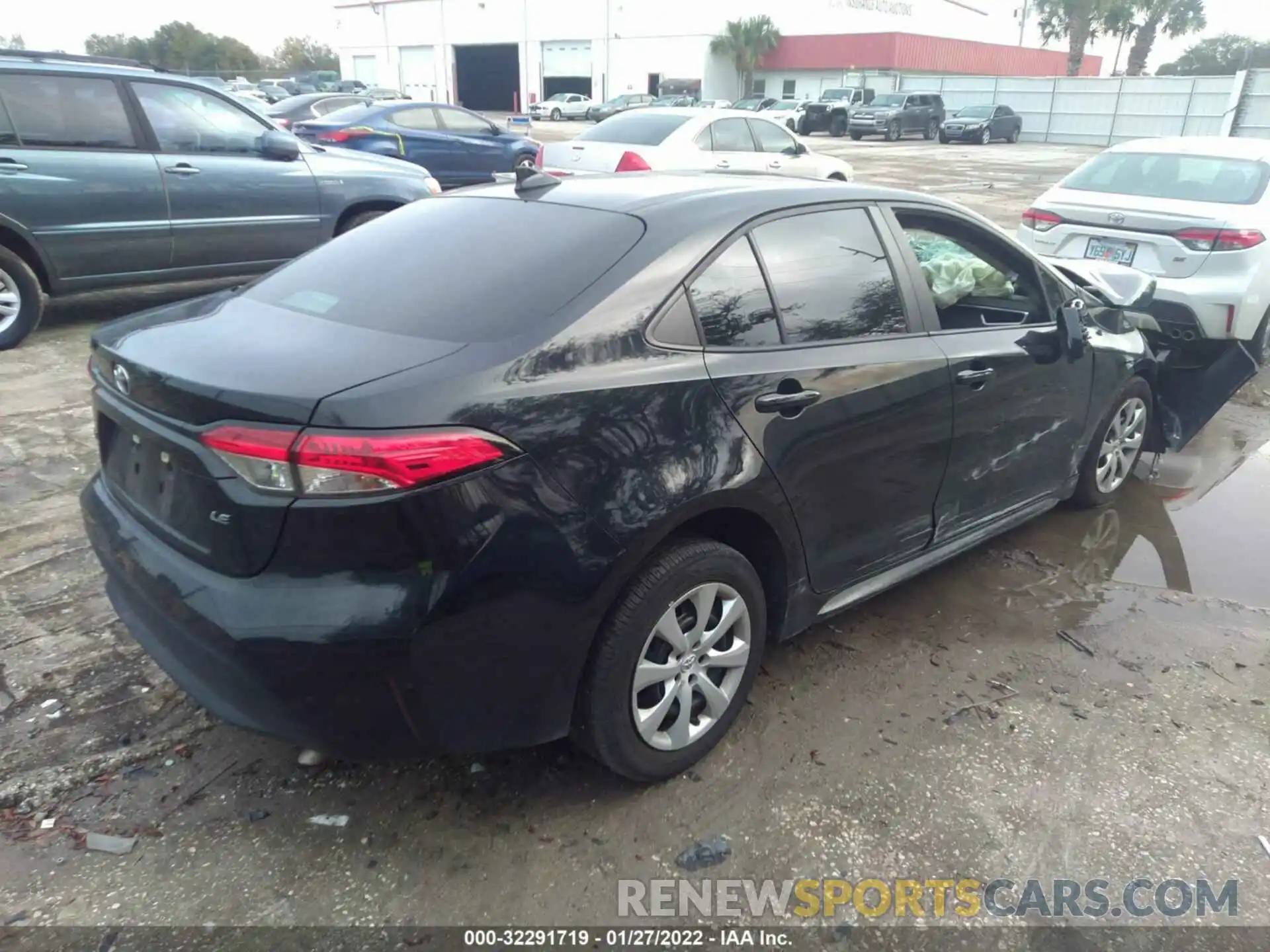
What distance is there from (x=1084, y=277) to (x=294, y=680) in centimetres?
430

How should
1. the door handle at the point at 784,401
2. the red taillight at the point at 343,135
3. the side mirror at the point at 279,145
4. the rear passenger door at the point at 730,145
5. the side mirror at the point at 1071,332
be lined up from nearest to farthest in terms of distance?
the door handle at the point at 784,401, the side mirror at the point at 1071,332, the side mirror at the point at 279,145, the rear passenger door at the point at 730,145, the red taillight at the point at 343,135

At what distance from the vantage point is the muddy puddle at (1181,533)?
4164mm

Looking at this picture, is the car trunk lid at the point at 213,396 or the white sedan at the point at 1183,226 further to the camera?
the white sedan at the point at 1183,226

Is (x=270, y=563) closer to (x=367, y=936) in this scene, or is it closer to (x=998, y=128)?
(x=367, y=936)

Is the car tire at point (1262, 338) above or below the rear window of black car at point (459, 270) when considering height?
below

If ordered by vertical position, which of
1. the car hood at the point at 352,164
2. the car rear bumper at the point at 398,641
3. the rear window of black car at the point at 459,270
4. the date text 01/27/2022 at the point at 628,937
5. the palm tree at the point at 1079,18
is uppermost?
the palm tree at the point at 1079,18

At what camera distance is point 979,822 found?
8.60 ft

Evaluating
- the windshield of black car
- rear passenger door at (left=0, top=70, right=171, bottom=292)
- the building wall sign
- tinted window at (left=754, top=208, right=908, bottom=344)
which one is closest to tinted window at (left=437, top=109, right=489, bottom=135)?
rear passenger door at (left=0, top=70, right=171, bottom=292)

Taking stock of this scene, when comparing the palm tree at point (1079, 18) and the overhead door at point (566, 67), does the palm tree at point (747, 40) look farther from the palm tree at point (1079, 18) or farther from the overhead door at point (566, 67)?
the palm tree at point (1079, 18)

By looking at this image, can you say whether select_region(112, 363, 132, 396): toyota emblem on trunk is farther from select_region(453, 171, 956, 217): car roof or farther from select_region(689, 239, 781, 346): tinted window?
select_region(689, 239, 781, 346): tinted window

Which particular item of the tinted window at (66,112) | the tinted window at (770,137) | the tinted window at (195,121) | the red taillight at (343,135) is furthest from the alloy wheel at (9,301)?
the tinted window at (770,137)

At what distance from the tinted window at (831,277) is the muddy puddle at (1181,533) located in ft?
5.89

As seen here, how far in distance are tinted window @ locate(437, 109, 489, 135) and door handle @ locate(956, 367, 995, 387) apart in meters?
12.7

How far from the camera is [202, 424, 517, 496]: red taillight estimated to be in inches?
80.1
